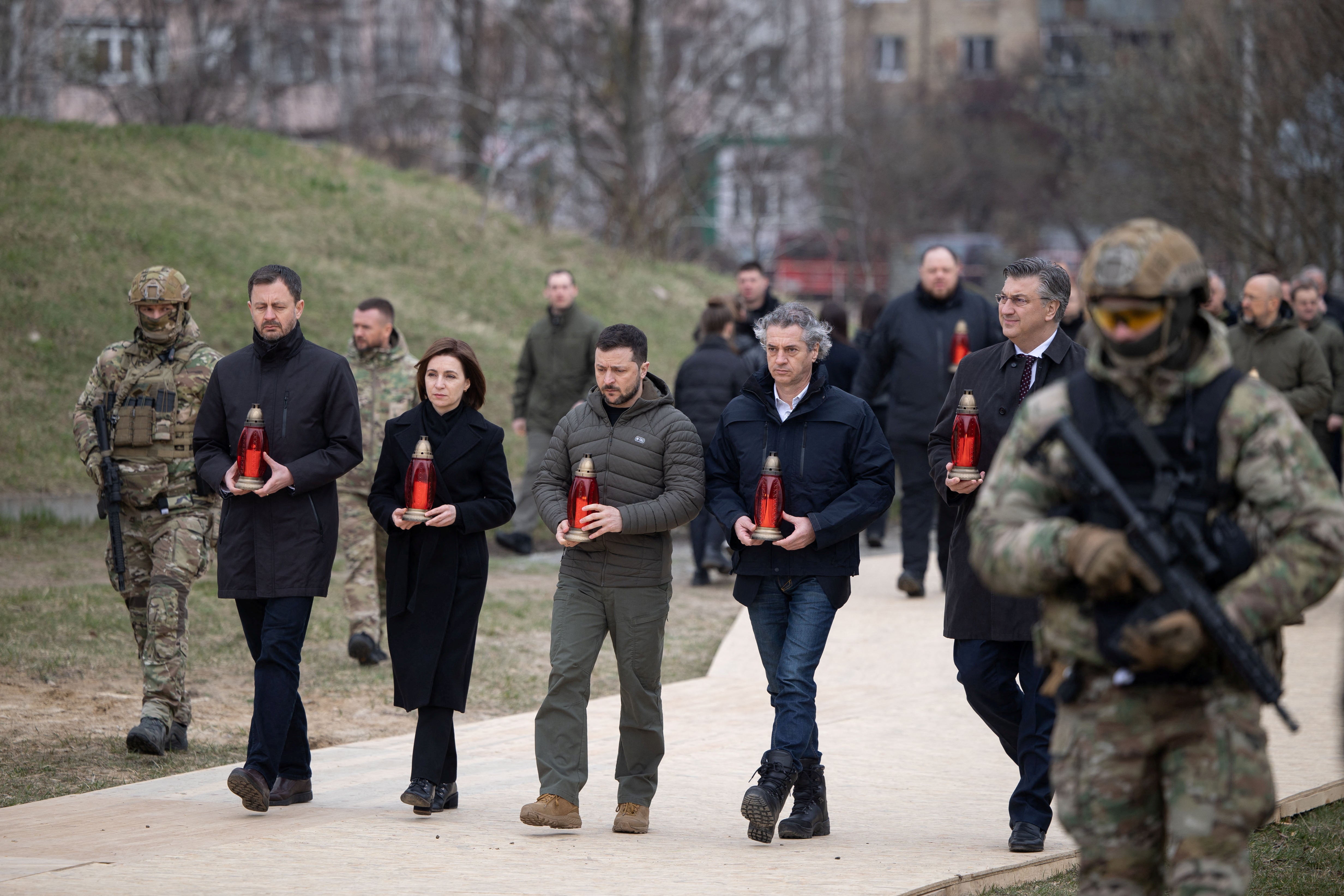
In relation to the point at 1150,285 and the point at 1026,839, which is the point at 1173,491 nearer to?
the point at 1150,285

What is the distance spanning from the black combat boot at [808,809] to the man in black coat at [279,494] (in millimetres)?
2116

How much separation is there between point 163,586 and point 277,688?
142 cm

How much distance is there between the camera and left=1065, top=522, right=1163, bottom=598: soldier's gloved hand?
3.59 metres

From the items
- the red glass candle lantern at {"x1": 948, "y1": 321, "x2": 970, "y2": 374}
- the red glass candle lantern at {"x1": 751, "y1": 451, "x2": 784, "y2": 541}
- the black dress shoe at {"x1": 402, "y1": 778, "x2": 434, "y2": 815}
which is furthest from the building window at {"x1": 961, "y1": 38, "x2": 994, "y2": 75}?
the black dress shoe at {"x1": 402, "y1": 778, "x2": 434, "y2": 815}

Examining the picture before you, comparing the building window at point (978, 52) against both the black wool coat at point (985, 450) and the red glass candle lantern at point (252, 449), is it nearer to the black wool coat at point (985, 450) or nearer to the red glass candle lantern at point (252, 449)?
the black wool coat at point (985, 450)

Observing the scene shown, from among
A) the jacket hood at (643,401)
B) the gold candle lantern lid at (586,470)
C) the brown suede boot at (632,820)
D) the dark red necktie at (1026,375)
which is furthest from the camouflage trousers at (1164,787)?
the jacket hood at (643,401)

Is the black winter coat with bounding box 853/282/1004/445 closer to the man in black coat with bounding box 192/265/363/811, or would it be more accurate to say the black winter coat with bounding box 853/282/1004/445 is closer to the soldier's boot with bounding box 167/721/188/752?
the man in black coat with bounding box 192/265/363/811

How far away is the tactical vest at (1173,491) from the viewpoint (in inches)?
146

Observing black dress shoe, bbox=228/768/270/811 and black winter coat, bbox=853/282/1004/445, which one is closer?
black dress shoe, bbox=228/768/270/811

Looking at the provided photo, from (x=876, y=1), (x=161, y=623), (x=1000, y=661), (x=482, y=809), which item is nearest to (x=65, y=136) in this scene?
(x=161, y=623)

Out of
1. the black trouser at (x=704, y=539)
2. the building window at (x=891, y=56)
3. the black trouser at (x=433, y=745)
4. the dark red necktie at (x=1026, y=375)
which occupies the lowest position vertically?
the black trouser at (x=433, y=745)

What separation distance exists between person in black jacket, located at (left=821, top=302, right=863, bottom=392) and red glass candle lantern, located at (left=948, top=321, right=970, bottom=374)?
62.9 inches

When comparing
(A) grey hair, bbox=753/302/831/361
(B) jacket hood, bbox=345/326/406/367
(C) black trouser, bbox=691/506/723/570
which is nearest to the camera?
(A) grey hair, bbox=753/302/831/361

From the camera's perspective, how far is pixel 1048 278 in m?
6.29
